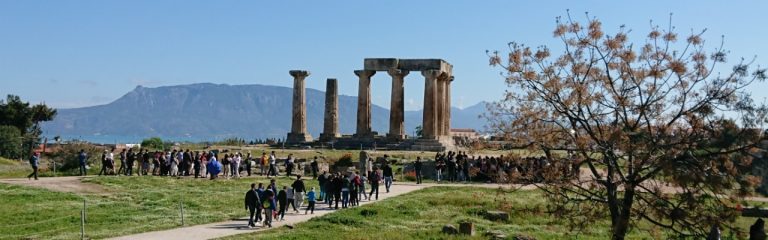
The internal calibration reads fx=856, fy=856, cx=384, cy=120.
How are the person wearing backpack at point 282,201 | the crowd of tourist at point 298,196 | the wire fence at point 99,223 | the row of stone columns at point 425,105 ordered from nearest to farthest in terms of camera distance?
the wire fence at point 99,223 < the crowd of tourist at point 298,196 < the person wearing backpack at point 282,201 < the row of stone columns at point 425,105

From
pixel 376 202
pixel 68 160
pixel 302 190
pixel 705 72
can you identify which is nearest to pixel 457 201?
pixel 376 202

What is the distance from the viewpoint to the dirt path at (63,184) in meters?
40.0

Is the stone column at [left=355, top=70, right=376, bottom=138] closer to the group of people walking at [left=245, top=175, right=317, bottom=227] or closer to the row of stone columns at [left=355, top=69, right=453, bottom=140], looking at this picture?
the row of stone columns at [left=355, top=69, right=453, bottom=140]

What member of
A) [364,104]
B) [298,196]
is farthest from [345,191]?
[364,104]

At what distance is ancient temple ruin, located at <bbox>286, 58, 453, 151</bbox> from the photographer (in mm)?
74450

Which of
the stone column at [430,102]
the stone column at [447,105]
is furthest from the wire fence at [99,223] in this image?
the stone column at [447,105]

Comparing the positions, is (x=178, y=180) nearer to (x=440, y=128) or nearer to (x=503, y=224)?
(x=503, y=224)

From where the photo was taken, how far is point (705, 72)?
66.8 ft

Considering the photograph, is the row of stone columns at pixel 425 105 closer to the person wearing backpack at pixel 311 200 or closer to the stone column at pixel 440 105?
the stone column at pixel 440 105

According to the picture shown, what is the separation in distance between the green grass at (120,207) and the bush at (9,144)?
2785 cm

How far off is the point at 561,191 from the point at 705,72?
4547 mm

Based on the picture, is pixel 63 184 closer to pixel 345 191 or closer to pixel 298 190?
pixel 298 190

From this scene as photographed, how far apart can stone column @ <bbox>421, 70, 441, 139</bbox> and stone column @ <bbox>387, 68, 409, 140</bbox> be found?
2.24 metres

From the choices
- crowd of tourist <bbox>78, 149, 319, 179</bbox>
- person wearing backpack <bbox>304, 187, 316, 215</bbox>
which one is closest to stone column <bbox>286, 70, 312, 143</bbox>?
crowd of tourist <bbox>78, 149, 319, 179</bbox>
